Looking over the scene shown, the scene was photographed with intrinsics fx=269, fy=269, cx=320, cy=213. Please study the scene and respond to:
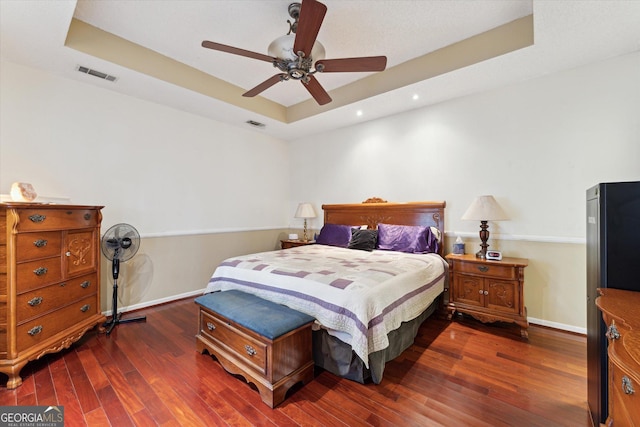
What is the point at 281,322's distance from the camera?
1822 mm

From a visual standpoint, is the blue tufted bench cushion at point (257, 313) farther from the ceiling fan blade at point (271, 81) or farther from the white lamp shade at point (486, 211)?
the white lamp shade at point (486, 211)

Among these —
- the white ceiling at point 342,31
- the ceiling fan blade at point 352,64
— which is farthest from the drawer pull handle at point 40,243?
the ceiling fan blade at point 352,64

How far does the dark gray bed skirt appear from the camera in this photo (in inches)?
75.5

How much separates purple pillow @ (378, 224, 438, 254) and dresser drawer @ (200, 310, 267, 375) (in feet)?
7.52

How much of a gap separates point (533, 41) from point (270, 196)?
13.6 ft

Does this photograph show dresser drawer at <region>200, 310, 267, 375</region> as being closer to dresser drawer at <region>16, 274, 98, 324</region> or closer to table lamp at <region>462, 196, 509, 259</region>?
dresser drawer at <region>16, 274, 98, 324</region>

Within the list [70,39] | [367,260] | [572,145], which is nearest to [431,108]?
[572,145]

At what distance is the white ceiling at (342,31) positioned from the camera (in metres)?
2.08

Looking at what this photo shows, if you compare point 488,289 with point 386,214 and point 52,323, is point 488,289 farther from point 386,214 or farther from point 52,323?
point 52,323

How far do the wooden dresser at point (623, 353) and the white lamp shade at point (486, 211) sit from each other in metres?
1.77

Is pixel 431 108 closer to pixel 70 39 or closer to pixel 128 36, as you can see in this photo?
pixel 128 36

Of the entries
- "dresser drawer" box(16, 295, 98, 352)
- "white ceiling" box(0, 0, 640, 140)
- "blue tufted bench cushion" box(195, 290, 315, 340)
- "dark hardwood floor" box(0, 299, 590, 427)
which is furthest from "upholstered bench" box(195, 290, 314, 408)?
"white ceiling" box(0, 0, 640, 140)

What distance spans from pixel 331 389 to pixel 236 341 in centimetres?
76

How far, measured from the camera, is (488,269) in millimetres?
2846
